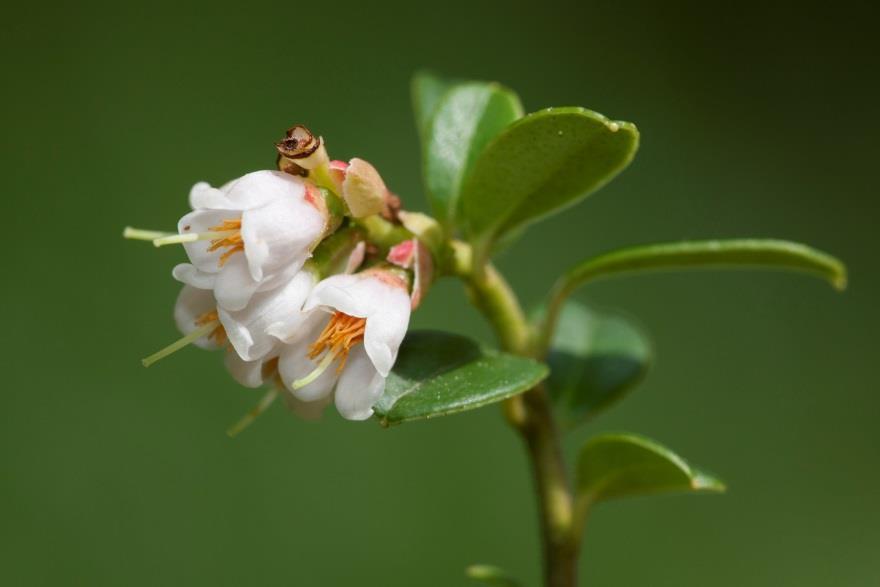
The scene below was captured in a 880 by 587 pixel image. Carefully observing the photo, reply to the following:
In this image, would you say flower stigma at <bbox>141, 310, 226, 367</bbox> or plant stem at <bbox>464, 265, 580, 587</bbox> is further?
plant stem at <bbox>464, 265, 580, 587</bbox>

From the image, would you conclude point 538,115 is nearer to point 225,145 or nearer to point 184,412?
point 184,412

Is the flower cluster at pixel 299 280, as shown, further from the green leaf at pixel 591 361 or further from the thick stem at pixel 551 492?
the green leaf at pixel 591 361

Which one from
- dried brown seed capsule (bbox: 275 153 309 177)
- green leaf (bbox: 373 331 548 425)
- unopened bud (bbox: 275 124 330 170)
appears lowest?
green leaf (bbox: 373 331 548 425)

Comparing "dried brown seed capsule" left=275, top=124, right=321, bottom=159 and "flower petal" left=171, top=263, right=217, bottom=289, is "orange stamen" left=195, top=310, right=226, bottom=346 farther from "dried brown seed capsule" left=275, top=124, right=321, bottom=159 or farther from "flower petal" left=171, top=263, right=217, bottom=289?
"dried brown seed capsule" left=275, top=124, right=321, bottom=159

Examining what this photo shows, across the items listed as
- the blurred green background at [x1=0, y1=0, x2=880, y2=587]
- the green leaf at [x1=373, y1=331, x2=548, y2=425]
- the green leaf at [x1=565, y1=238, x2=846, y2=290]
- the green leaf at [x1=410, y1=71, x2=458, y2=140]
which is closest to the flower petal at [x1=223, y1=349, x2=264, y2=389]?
the green leaf at [x1=373, y1=331, x2=548, y2=425]

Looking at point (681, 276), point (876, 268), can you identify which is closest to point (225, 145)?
point (681, 276)

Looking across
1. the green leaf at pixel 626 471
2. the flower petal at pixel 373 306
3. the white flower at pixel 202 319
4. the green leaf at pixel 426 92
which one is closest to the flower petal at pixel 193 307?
the white flower at pixel 202 319

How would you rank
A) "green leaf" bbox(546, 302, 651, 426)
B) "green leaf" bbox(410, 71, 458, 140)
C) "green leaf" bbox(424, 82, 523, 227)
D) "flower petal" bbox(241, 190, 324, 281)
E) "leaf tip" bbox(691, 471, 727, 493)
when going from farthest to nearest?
"green leaf" bbox(410, 71, 458, 140) < "green leaf" bbox(546, 302, 651, 426) < "green leaf" bbox(424, 82, 523, 227) < "leaf tip" bbox(691, 471, 727, 493) < "flower petal" bbox(241, 190, 324, 281)
